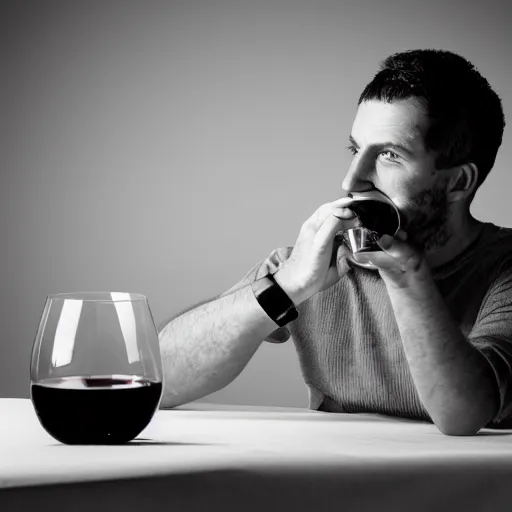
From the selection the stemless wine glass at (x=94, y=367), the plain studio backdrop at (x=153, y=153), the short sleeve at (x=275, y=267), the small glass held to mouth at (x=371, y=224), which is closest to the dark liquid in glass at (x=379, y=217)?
the small glass held to mouth at (x=371, y=224)

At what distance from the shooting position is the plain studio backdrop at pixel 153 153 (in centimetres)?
311

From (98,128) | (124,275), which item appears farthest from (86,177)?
(124,275)

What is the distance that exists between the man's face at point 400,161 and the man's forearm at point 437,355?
37 centimetres

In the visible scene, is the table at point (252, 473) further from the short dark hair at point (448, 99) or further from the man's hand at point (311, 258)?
the short dark hair at point (448, 99)

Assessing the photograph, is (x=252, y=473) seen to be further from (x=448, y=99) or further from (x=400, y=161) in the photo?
(x=448, y=99)

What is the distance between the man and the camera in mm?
1386

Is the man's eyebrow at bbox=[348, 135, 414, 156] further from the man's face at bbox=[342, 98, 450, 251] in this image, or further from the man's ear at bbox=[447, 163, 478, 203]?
the man's ear at bbox=[447, 163, 478, 203]

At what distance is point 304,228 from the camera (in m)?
1.44

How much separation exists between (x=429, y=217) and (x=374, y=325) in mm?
282

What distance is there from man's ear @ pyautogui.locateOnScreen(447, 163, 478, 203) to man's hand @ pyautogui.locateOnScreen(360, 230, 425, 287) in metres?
0.55

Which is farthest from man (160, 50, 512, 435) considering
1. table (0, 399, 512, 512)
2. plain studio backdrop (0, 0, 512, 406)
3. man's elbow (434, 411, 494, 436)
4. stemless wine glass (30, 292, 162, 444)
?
plain studio backdrop (0, 0, 512, 406)

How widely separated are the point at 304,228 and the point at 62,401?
80cm

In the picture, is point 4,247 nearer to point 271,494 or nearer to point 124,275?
point 124,275

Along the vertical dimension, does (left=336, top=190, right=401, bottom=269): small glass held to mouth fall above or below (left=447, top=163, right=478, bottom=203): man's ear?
below
